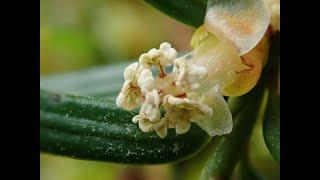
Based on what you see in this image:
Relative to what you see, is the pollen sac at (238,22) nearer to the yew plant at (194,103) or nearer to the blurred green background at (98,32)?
the yew plant at (194,103)

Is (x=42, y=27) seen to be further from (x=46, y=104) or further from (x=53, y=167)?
(x=46, y=104)

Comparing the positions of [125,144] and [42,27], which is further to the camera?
[42,27]

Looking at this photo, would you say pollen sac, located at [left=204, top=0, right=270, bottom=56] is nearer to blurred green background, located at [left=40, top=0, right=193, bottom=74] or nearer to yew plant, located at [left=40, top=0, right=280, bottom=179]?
yew plant, located at [left=40, top=0, right=280, bottom=179]

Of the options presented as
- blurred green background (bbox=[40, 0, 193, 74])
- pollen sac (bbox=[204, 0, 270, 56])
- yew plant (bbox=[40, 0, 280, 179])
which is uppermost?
pollen sac (bbox=[204, 0, 270, 56])

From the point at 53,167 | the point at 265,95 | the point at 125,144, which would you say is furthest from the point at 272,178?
the point at 53,167

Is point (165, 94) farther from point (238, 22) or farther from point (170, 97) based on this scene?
point (238, 22)

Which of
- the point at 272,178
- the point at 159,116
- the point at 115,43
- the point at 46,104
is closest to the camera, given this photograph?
the point at 159,116

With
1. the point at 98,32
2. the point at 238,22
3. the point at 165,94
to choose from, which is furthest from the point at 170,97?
the point at 98,32

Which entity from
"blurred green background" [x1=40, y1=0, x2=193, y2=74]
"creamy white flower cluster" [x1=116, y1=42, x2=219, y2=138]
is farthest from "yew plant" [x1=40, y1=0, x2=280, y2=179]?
"blurred green background" [x1=40, y1=0, x2=193, y2=74]
